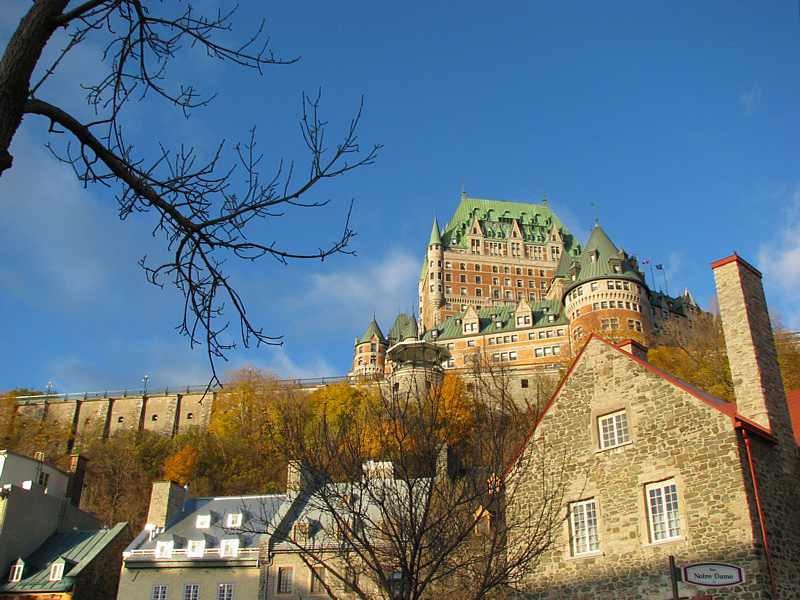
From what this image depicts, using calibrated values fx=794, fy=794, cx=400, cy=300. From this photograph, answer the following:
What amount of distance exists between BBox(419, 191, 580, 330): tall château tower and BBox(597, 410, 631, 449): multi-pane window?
3980 inches

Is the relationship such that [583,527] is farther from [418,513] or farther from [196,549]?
[196,549]

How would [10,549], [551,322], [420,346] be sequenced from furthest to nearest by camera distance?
[551,322] < [420,346] < [10,549]

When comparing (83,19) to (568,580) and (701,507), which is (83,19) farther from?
(568,580)

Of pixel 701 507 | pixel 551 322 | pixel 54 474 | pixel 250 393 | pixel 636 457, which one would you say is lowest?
pixel 701 507

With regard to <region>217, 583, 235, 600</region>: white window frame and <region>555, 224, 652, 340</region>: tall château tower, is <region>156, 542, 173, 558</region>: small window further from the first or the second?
<region>555, 224, 652, 340</region>: tall château tower

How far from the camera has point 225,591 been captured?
30.2m

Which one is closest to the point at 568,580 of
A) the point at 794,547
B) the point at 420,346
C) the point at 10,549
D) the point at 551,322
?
the point at 794,547

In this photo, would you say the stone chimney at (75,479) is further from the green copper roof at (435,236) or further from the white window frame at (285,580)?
the green copper roof at (435,236)

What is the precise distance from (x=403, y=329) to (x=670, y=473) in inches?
3804

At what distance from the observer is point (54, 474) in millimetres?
39594

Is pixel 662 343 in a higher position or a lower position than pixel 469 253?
lower

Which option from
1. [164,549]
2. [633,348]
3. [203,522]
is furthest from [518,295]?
[633,348]

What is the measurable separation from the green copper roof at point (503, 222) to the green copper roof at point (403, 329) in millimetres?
19727

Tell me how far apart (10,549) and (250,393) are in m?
47.0
